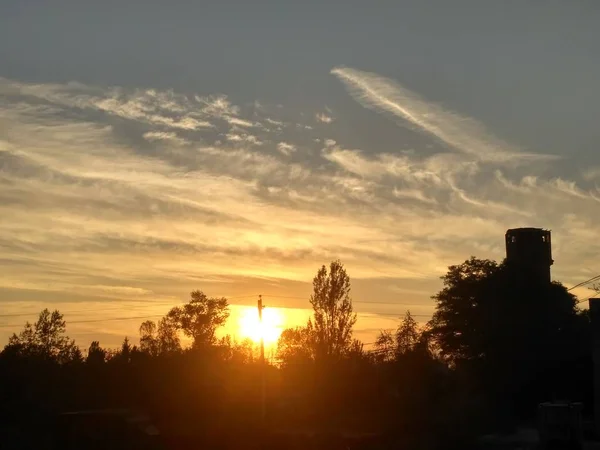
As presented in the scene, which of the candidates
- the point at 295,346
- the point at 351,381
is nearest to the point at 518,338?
the point at 351,381

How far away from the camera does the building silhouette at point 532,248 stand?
291ft

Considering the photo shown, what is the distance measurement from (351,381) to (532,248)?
4282 centimetres

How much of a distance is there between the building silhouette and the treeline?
503 inches

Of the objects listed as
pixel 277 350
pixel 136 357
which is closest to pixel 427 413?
pixel 136 357

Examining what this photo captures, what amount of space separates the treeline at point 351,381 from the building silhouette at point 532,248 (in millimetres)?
12767

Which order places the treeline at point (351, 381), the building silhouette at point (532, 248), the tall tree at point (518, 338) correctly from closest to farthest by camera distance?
the treeline at point (351, 381) → the tall tree at point (518, 338) → the building silhouette at point (532, 248)

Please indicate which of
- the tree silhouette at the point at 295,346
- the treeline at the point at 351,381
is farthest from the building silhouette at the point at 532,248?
the tree silhouette at the point at 295,346

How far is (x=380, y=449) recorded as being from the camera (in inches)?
1622

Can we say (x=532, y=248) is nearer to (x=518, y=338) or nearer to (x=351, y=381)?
(x=518, y=338)

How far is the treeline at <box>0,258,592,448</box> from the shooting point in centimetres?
4816

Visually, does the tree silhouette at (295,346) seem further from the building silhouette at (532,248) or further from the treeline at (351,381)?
the building silhouette at (532,248)

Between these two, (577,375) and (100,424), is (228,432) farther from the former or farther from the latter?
(577,375)

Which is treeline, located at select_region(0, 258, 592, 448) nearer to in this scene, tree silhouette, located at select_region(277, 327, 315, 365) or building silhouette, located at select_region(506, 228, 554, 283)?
tree silhouette, located at select_region(277, 327, 315, 365)

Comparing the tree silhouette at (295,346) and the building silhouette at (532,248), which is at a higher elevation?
the building silhouette at (532,248)
